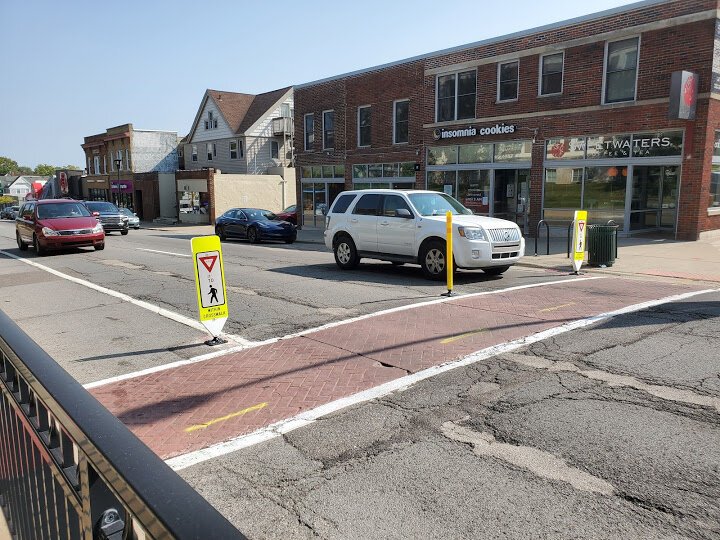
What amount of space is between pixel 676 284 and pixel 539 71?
1205 cm

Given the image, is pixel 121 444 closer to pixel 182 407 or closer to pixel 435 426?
pixel 435 426

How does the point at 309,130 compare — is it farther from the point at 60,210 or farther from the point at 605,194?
the point at 605,194

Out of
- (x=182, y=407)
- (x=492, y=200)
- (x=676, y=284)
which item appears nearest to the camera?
(x=182, y=407)

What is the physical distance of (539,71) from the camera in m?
20.7

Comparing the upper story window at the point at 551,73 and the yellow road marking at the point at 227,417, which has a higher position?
the upper story window at the point at 551,73

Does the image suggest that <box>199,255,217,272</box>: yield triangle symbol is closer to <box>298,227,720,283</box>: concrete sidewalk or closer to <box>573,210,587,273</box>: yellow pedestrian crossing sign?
<box>573,210,587,273</box>: yellow pedestrian crossing sign

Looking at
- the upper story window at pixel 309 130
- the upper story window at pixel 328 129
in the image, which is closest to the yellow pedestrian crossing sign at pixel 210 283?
the upper story window at pixel 328 129

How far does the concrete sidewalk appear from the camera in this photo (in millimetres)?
12843

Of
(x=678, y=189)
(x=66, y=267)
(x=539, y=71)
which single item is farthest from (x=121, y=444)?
(x=539, y=71)

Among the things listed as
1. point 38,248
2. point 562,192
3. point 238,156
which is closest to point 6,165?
point 238,156

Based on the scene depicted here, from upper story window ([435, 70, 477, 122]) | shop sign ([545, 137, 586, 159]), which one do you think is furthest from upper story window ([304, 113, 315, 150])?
shop sign ([545, 137, 586, 159])

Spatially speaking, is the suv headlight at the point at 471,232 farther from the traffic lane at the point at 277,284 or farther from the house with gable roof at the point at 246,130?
the house with gable roof at the point at 246,130

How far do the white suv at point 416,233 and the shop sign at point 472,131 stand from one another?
9972 millimetres

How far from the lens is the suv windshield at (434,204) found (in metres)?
12.5
